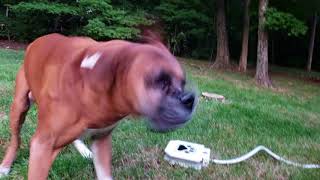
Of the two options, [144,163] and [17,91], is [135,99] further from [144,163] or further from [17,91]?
[144,163]

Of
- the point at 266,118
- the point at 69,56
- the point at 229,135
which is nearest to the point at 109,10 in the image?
the point at 266,118

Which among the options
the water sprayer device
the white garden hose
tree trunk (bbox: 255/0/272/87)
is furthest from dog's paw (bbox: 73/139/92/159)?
tree trunk (bbox: 255/0/272/87)

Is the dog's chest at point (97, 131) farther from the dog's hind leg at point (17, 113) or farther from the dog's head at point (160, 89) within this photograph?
the dog's hind leg at point (17, 113)

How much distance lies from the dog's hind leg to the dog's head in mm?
1633

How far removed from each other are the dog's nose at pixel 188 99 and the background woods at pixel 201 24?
41.3 feet

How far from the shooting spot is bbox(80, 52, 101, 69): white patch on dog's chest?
7.77ft

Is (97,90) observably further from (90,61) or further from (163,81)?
(163,81)

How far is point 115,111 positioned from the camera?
2.37 meters

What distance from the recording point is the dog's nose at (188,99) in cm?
208

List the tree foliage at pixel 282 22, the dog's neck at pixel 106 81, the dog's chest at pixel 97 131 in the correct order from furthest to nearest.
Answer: the tree foliage at pixel 282 22 < the dog's chest at pixel 97 131 < the dog's neck at pixel 106 81

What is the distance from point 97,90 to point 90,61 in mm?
143

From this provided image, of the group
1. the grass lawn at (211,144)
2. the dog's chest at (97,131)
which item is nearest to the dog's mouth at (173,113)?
the dog's chest at (97,131)

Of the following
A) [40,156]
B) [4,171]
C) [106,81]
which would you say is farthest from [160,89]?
[4,171]

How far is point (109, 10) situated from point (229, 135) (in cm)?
1366
